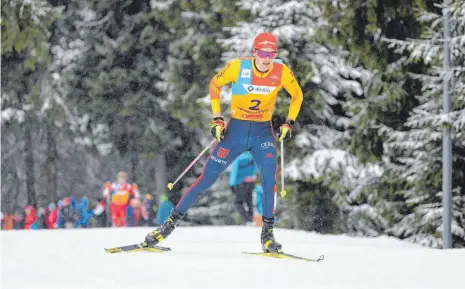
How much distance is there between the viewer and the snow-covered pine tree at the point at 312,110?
1708 cm

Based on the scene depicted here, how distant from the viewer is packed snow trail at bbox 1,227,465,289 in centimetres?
726

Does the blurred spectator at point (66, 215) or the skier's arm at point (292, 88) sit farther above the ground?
the skier's arm at point (292, 88)

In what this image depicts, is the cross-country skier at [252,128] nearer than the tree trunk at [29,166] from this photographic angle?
Yes

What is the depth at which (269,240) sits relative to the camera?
9.28m

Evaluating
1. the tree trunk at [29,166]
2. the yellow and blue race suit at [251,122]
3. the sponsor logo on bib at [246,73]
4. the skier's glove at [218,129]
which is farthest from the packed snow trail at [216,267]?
the tree trunk at [29,166]

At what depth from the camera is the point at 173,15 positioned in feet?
82.5

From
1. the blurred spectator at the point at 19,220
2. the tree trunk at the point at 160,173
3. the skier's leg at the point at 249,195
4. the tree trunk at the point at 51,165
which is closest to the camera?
the skier's leg at the point at 249,195

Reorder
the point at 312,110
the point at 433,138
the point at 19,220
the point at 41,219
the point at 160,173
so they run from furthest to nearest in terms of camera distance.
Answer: the point at 41,219 → the point at 19,220 → the point at 160,173 → the point at 312,110 → the point at 433,138

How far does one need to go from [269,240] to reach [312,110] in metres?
9.19

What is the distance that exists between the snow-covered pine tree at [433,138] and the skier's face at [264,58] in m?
4.83

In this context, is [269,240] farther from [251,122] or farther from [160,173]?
[160,173]

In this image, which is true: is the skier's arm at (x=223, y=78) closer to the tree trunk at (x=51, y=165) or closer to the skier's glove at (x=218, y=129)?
the skier's glove at (x=218, y=129)

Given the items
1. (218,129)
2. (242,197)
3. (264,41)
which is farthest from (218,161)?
(242,197)

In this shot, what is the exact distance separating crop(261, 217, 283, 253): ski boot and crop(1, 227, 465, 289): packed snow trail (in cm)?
Answer: 28
